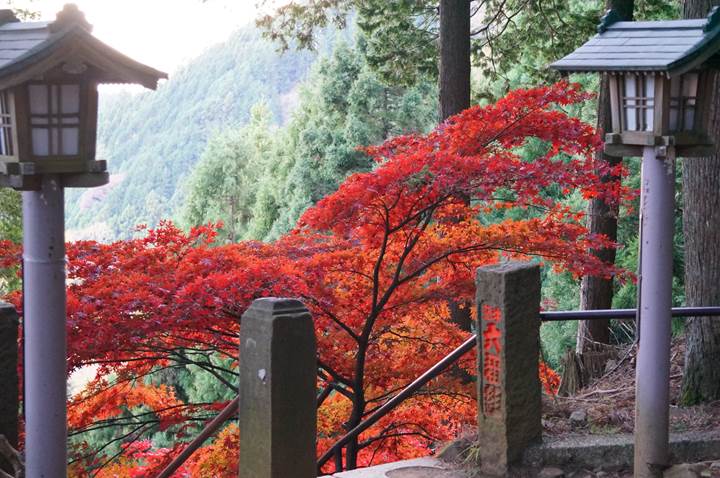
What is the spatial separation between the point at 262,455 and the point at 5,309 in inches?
63.0

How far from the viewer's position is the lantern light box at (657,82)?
4176 mm

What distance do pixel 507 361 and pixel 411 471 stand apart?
100 centimetres

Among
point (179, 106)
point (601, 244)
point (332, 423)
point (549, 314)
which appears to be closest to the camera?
point (549, 314)

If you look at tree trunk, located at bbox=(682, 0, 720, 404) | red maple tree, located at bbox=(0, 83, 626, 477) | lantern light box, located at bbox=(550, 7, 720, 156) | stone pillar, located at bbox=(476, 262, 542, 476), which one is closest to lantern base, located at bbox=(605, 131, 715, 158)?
lantern light box, located at bbox=(550, 7, 720, 156)

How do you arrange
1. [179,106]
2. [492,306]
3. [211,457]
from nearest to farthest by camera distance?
[492,306] → [211,457] → [179,106]

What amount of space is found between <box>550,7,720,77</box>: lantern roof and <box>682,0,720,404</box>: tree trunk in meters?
1.90

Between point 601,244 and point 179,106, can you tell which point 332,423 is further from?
point 179,106

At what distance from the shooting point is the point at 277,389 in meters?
3.54

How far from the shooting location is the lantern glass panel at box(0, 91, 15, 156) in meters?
3.30

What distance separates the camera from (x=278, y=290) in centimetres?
658

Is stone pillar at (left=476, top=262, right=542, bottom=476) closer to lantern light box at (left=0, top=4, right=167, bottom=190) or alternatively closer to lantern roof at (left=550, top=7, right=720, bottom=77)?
lantern roof at (left=550, top=7, right=720, bottom=77)

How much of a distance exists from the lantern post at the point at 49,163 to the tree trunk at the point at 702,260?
14.6 ft

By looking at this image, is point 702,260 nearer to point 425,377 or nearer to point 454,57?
point 425,377

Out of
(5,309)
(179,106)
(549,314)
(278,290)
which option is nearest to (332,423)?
(278,290)
